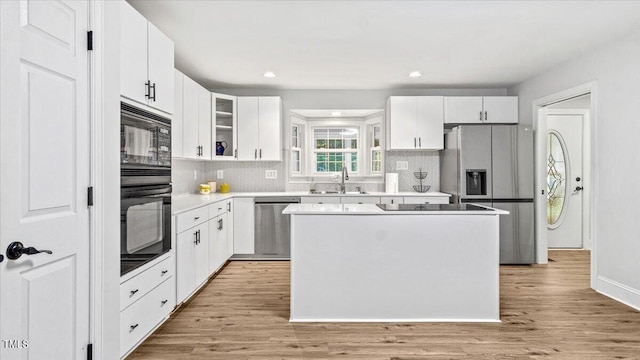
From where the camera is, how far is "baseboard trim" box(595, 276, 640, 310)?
3.08 meters

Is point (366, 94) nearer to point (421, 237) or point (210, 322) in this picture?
point (421, 237)

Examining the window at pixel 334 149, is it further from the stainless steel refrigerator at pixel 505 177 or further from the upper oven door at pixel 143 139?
the upper oven door at pixel 143 139

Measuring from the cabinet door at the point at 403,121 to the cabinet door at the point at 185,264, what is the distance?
299 centimetres

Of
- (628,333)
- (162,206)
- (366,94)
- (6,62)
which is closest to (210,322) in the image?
(162,206)

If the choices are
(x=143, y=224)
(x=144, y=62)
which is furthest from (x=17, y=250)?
(x=144, y=62)

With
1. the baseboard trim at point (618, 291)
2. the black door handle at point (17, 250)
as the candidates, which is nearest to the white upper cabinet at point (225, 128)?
the black door handle at point (17, 250)

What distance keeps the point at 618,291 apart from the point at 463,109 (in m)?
2.71

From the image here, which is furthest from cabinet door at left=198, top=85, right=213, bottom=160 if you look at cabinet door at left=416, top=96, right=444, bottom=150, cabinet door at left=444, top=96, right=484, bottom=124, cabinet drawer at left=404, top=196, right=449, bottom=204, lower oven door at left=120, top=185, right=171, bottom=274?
cabinet door at left=444, top=96, right=484, bottom=124

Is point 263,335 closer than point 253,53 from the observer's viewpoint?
Yes

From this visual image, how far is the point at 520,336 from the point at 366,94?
368 centimetres

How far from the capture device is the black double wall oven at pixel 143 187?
2061 mm

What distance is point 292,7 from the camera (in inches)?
105

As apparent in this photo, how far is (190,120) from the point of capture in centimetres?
390

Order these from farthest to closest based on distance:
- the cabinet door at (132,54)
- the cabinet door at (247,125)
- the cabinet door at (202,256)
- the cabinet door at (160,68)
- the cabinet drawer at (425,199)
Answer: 1. the cabinet door at (247,125)
2. the cabinet drawer at (425,199)
3. the cabinet door at (202,256)
4. the cabinet door at (160,68)
5. the cabinet door at (132,54)
